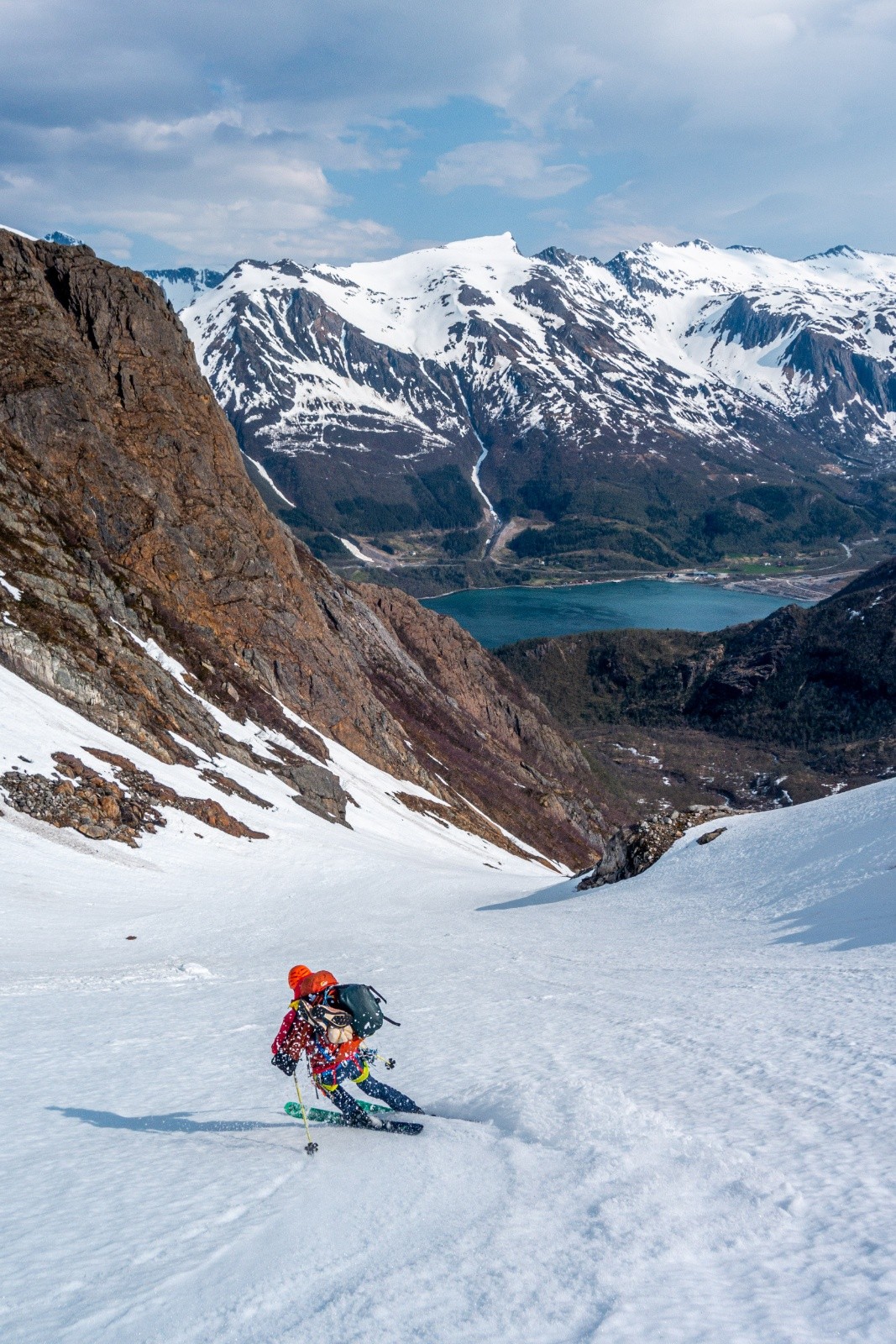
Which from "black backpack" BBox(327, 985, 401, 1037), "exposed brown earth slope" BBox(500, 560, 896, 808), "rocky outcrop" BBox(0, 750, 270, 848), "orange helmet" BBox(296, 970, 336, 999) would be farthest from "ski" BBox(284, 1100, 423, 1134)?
"exposed brown earth slope" BBox(500, 560, 896, 808)

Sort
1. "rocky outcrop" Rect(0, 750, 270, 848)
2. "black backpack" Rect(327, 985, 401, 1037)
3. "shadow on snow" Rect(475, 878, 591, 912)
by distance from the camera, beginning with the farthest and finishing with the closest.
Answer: "shadow on snow" Rect(475, 878, 591, 912), "rocky outcrop" Rect(0, 750, 270, 848), "black backpack" Rect(327, 985, 401, 1037)

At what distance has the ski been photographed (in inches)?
336

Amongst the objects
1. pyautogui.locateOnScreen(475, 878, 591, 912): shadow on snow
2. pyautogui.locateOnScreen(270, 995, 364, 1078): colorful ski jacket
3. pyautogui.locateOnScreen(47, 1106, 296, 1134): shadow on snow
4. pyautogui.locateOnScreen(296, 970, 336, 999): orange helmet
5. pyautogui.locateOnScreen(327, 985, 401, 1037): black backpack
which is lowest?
pyautogui.locateOnScreen(475, 878, 591, 912): shadow on snow

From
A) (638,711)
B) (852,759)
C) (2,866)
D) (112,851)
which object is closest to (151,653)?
(112,851)

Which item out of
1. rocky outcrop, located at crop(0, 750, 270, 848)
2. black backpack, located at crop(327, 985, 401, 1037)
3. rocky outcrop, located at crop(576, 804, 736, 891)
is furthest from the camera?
rocky outcrop, located at crop(576, 804, 736, 891)

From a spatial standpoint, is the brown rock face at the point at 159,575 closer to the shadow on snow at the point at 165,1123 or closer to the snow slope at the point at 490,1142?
the snow slope at the point at 490,1142

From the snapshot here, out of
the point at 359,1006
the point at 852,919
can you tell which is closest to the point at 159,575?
the point at 852,919

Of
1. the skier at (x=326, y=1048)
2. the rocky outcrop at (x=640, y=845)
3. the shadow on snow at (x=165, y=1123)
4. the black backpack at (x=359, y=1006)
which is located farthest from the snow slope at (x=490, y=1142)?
the rocky outcrop at (x=640, y=845)

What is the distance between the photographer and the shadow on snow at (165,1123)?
9.23 meters

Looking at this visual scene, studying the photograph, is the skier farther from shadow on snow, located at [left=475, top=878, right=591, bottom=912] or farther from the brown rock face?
the brown rock face

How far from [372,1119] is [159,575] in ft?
158

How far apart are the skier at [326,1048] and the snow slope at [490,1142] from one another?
1.24 ft

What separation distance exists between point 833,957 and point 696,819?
16838 millimetres

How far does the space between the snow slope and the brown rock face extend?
18286 mm
